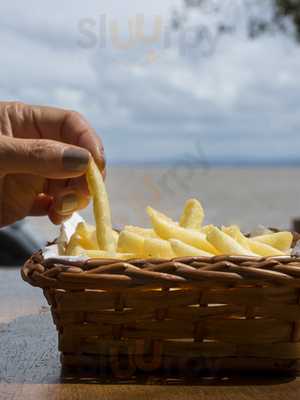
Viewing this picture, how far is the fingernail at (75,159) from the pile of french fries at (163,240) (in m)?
0.04

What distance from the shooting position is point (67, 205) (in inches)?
67.3

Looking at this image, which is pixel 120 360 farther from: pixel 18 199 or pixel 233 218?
pixel 233 218

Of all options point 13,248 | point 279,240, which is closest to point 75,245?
point 279,240

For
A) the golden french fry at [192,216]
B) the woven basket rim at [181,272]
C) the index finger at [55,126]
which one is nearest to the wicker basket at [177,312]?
the woven basket rim at [181,272]

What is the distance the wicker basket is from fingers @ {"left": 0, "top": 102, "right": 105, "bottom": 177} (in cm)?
57

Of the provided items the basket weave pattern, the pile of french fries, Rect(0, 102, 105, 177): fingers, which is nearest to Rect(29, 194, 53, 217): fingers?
Rect(0, 102, 105, 177): fingers

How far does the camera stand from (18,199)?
76.2 inches

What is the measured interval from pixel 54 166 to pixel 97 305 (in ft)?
0.91

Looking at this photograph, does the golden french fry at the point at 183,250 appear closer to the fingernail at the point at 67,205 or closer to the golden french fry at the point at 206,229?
the golden french fry at the point at 206,229

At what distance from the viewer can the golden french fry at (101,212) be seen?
126 cm

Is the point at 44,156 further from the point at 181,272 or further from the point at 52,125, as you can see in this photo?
the point at 52,125

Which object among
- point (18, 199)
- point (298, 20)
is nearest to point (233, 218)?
point (298, 20)

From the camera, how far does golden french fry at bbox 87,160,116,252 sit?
1263 millimetres

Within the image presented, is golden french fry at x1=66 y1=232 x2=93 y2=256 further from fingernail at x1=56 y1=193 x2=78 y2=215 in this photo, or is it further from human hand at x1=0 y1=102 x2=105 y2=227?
fingernail at x1=56 y1=193 x2=78 y2=215
